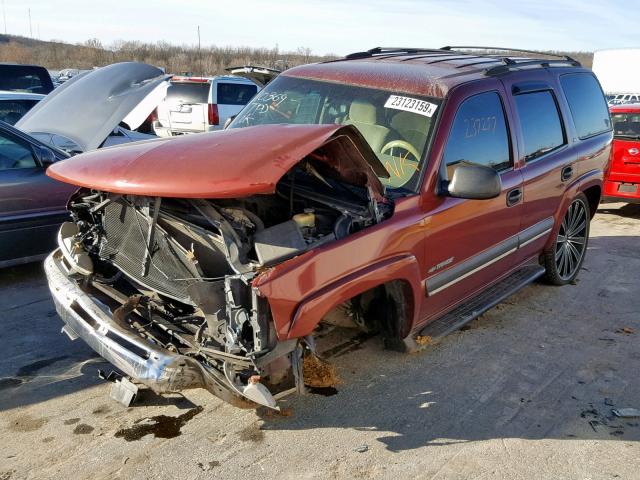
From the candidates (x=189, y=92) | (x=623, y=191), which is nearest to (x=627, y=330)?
(x=623, y=191)

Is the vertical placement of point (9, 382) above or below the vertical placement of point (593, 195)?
below

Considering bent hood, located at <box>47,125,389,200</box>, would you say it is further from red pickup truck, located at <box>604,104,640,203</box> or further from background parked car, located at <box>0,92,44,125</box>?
red pickup truck, located at <box>604,104,640,203</box>

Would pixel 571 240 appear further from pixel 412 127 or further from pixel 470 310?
pixel 412 127

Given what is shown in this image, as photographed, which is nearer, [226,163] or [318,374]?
[226,163]

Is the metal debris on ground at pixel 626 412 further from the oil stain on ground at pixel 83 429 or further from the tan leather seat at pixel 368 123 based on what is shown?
the oil stain on ground at pixel 83 429

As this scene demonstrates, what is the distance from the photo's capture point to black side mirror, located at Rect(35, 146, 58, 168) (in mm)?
5668

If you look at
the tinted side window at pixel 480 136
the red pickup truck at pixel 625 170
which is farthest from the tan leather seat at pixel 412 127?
the red pickup truck at pixel 625 170

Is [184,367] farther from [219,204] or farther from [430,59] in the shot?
[430,59]

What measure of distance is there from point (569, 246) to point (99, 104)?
4644 millimetres

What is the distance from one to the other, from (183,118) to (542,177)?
11.8 meters

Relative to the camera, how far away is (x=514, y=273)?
205 inches

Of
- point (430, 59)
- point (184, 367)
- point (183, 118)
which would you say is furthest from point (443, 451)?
point (183, 118)

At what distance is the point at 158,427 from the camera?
11.0ft

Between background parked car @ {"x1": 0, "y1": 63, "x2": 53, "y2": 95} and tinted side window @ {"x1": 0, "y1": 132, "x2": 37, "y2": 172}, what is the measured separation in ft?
24.8
